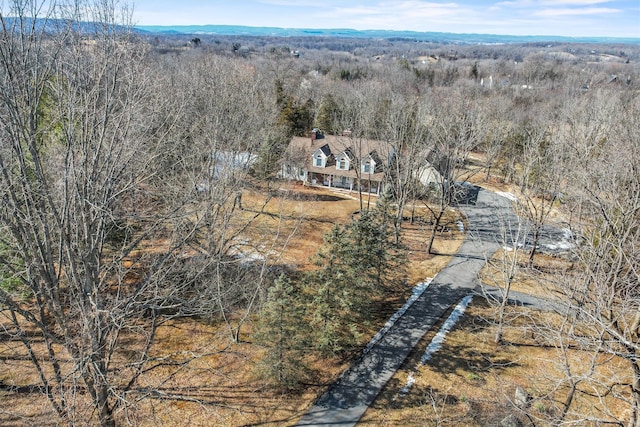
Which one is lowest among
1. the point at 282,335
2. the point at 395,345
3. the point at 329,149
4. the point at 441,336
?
the point at 441,336

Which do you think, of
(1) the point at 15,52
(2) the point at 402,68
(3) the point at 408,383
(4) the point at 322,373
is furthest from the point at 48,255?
(2) the point at 402,68

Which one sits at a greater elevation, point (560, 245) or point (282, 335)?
point (282, 335)

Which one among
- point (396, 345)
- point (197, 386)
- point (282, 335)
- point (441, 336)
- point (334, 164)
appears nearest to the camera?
point (282, 335)

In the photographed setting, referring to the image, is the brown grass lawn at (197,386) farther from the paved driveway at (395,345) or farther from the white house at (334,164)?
the white house at (334,164)

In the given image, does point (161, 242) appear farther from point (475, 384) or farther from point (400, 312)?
point (475, 384)

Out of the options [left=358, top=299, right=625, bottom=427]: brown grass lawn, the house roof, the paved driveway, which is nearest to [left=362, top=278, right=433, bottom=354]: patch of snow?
the paved driveway

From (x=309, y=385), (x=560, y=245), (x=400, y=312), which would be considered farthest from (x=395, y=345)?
(x=560, y=245)

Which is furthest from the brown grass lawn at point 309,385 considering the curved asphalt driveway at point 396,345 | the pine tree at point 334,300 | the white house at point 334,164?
the white house at point 334,164

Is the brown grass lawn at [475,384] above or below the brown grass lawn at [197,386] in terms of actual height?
below
